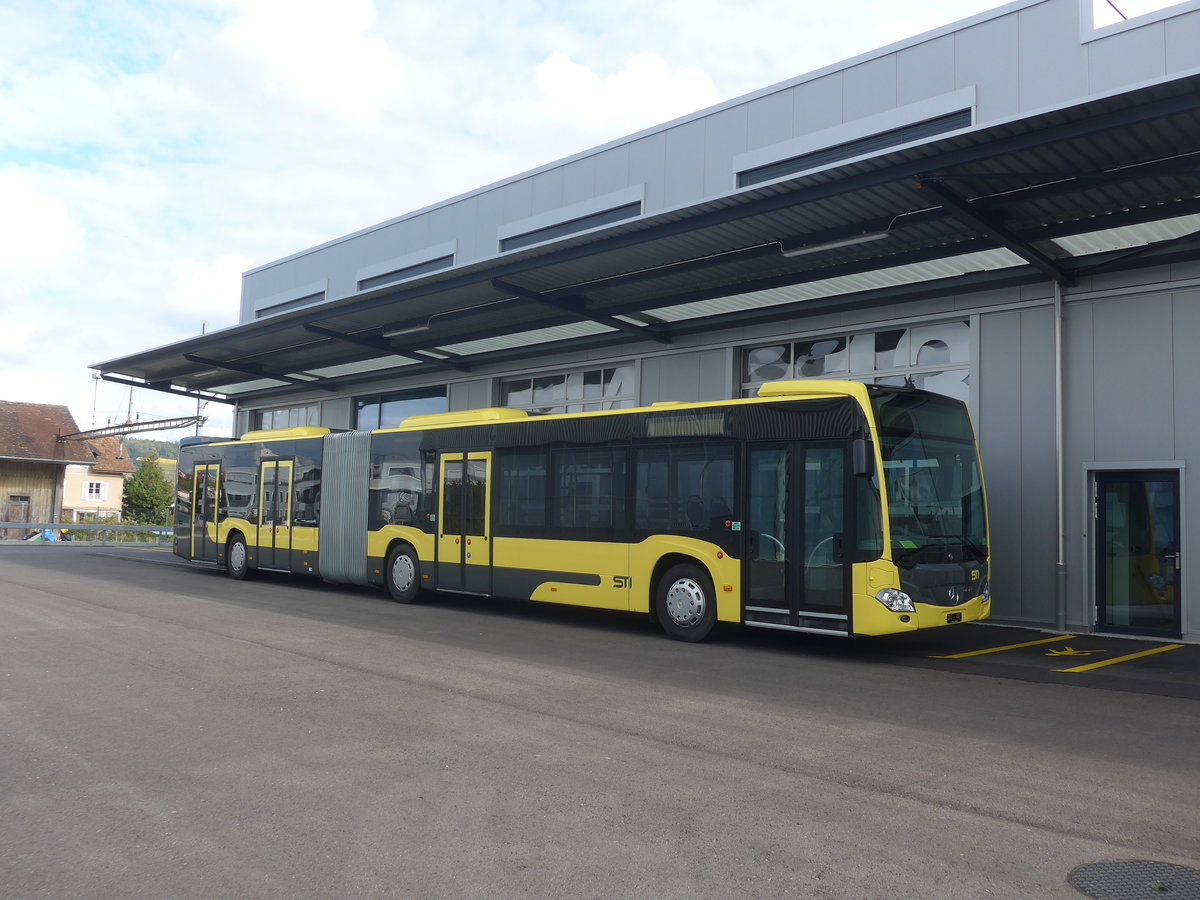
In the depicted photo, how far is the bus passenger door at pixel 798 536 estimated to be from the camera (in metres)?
10.6

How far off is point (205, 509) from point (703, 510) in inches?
564

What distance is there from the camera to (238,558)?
2056 centimetres

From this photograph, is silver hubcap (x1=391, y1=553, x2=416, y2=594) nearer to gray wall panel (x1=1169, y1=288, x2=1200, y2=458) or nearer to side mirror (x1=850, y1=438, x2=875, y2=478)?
side mirror (x1=850, y1=438, x2=875, y2=478)

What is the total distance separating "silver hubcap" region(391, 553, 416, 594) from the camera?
53.1ft

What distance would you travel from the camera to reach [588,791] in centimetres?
525

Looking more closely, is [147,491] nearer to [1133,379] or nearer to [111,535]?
[111,535]

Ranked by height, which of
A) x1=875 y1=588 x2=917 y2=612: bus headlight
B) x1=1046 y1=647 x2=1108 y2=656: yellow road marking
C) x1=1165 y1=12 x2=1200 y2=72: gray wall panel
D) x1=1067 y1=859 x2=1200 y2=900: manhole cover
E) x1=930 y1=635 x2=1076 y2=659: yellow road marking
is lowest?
x1=930 y1=635 x2=1076 y2=659: yellow road marking

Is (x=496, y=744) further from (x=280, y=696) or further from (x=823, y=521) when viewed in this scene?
(x=823, y=521)

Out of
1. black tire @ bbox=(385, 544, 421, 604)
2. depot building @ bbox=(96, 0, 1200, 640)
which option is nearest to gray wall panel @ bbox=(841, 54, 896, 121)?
depot building @ bbox=(96, 0, 1200, 640)

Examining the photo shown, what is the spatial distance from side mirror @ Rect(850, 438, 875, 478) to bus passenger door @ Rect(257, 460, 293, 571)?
12.6m

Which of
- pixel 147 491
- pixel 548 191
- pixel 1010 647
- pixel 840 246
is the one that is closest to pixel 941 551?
pixel 1010 647

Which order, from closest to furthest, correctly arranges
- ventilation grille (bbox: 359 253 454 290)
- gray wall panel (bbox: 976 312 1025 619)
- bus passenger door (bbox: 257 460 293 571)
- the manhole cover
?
the manhole cover, gray wall panel (bbox: 976 312 1025 619), bus passenger door (bbox: 257 460 293 571), ventilation grille (bbox: 359 253 454 290)

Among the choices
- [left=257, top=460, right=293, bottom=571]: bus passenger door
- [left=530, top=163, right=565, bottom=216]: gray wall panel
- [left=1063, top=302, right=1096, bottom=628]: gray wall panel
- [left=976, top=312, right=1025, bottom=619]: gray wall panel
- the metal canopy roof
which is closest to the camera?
the metal canopy roof

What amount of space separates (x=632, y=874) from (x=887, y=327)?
13505 millimetres
